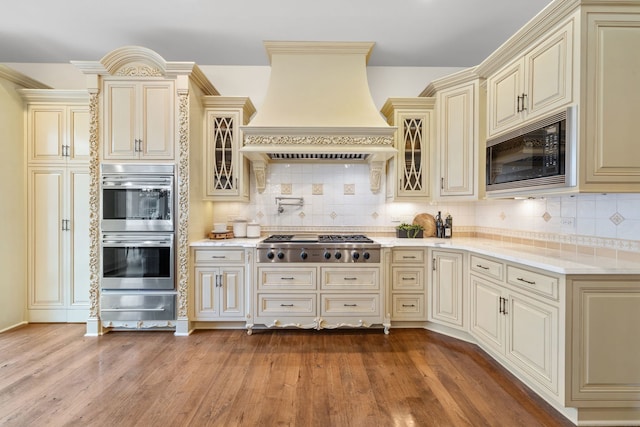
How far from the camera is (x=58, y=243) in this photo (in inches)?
130

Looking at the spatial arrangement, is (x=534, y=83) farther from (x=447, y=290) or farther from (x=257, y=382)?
(x=257, y=382)

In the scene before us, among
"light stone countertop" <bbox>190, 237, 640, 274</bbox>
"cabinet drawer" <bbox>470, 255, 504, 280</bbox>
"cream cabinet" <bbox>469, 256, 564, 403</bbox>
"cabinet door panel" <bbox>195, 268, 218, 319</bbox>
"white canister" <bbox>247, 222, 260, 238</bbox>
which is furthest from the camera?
"white canister" <bbox>247, 222, 260, 238</bbox>

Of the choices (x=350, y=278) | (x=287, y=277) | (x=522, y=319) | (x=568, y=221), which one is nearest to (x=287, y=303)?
(x=287, y=277)

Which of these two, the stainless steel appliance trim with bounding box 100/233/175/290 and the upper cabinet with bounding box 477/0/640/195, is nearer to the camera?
the upper cabinet with bounding box 477/0/640/195

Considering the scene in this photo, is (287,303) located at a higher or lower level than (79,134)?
lower

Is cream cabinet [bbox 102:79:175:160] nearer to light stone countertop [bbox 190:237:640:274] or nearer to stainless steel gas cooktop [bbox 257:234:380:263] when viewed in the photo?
light stone countertop [bbox 190:237:640:274]

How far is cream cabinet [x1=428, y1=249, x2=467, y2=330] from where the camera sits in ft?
9.60

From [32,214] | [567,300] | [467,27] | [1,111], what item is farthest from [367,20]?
[32,214]

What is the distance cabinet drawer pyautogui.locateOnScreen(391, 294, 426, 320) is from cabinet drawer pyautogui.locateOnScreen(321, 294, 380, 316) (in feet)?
0.84

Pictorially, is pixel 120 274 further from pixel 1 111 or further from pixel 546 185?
pixel 546 185

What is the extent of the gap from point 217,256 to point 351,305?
1.47m

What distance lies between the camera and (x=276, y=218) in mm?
3834

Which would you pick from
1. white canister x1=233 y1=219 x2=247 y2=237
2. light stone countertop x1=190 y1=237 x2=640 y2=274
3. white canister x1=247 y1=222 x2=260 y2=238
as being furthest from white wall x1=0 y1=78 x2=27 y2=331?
white canister x1=247 y1=222 x2=260 y2=238

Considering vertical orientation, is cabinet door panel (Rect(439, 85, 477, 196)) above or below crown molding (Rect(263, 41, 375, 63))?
below
